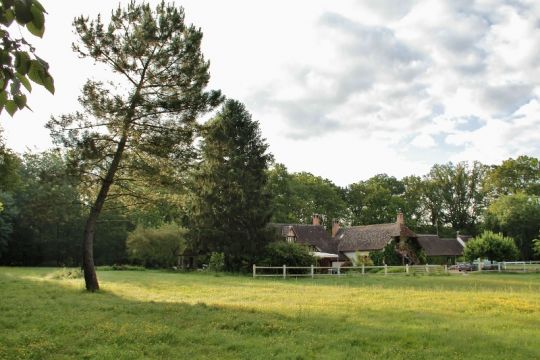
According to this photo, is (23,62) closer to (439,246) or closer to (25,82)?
(25,82)

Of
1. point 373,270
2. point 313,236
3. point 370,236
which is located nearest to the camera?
point 373,270

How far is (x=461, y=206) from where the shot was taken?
8475cm

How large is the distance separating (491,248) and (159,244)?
112 feet

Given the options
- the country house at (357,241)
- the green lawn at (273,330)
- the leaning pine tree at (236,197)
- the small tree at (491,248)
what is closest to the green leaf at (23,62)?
the green lawn at (273,330)

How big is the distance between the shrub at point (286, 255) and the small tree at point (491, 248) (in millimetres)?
20267

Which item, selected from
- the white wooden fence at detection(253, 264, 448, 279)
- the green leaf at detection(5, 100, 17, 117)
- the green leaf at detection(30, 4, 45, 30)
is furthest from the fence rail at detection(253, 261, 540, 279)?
the green leaf at detection(30, 4, 45, 30)

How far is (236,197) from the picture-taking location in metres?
38.1

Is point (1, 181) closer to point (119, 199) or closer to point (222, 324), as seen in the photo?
point (119, 199)

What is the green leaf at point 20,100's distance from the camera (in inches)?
100

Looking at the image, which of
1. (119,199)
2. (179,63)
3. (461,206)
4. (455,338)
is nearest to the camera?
(455,338)

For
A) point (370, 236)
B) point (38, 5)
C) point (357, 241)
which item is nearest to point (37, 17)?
point (38, 5)

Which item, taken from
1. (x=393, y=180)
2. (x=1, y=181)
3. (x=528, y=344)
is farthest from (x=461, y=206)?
(x=528, y=344)

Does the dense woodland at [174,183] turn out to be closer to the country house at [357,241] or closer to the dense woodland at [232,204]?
the dense woodland at [232,204]

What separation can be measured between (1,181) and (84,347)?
28923 mm
